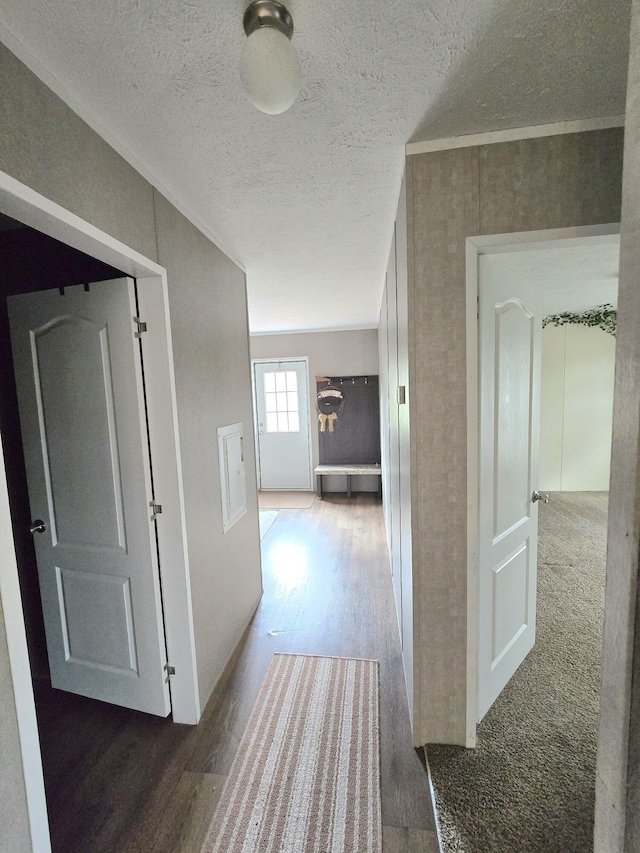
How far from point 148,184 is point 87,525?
1570 millimetres

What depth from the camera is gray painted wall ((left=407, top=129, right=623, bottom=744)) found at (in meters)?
1.27

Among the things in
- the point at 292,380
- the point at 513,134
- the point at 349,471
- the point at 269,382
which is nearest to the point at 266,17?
the point at 513,134

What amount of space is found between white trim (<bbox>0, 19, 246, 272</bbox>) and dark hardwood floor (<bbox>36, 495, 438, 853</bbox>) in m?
2.49

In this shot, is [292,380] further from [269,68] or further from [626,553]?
[626,553]

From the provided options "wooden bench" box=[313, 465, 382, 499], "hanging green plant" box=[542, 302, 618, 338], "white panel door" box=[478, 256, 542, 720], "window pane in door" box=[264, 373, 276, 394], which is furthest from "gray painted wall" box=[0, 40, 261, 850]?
"hanging green plant" box=[542, 302, 618, 338]

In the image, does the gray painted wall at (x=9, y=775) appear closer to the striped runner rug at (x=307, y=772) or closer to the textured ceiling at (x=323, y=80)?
the striped runner rug at (x=307, y=772)

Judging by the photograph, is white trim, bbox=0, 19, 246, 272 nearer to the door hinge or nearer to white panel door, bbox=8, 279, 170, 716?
white panel door, bbox=8, 279, 170, 716

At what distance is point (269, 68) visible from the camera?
807 millimetres

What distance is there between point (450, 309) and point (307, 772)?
199cm

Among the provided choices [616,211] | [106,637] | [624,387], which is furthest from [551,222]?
[106,637]

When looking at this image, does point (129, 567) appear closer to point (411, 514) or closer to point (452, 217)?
point (411, 514)

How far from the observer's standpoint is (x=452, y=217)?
1.32 metres

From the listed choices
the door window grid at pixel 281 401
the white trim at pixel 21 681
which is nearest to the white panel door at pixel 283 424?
the door window grid at pixel 281 401

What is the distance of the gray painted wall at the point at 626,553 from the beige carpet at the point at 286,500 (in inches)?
173
